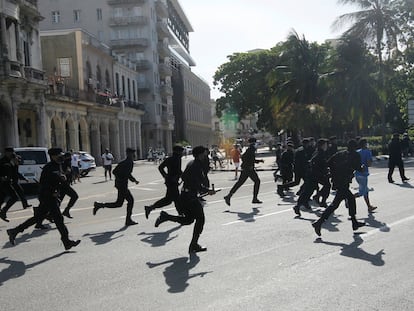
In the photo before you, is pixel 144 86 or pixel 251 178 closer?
pixel 251 178

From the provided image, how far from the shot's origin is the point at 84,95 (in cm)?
4403

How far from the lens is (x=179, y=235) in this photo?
9.42 m

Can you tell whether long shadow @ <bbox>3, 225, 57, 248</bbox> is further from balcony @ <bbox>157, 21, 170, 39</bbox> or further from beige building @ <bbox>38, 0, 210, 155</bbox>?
balcony @ <bbox>157, 21, 170, 39</bbox>

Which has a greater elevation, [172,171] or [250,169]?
[172,171]

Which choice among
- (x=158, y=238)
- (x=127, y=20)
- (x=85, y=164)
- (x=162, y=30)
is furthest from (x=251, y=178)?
(x=162, y=30)

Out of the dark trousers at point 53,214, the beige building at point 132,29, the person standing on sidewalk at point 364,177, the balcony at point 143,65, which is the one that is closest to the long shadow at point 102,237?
the dark trousers at point 53,214

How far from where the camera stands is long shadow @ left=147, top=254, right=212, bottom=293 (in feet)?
20.0

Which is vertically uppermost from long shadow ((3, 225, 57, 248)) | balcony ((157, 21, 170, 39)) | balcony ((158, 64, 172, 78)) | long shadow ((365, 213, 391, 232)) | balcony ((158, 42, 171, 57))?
balcony ((157, 21, 170, 39))

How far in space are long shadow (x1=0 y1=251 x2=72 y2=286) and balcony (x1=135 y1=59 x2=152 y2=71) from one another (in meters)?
57.3

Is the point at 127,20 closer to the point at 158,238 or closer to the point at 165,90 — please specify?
the point at 165,90

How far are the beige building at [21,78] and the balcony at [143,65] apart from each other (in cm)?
2930

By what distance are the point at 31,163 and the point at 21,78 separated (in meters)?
11.1

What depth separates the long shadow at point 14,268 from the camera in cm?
689

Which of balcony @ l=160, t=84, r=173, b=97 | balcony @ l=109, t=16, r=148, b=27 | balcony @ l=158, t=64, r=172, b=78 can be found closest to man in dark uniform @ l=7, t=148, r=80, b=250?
balcony @ l=109, t=16, r=148, b=27
